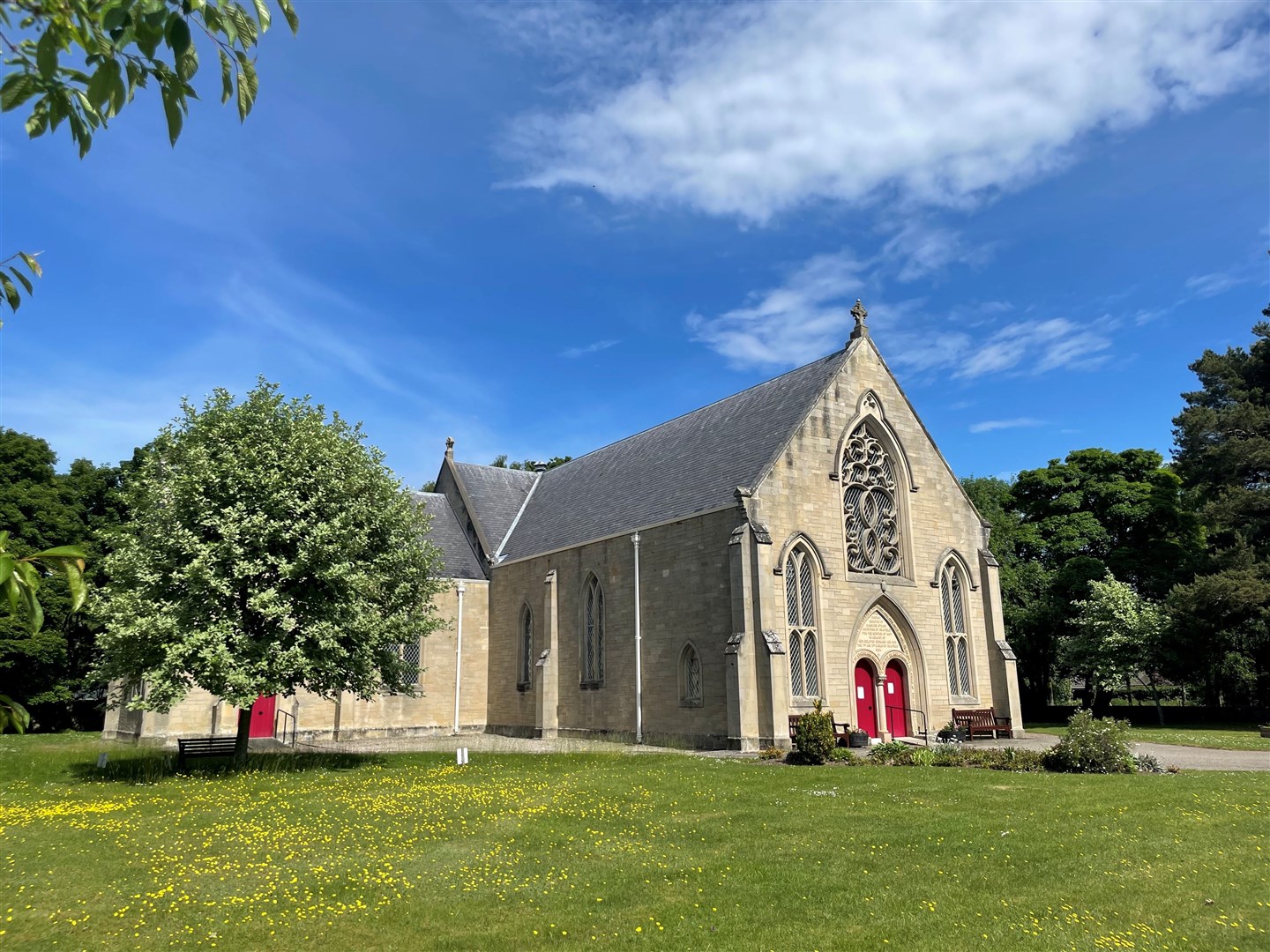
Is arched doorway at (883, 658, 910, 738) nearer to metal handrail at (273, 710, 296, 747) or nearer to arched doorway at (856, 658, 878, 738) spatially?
arched doorway at (856, 658, 878, 738)

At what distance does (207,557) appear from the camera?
20.7 m

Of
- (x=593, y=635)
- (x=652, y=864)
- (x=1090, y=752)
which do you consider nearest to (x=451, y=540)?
(x=593, y=635)

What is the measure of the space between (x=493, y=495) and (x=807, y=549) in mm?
19623

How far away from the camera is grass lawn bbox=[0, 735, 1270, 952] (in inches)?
341

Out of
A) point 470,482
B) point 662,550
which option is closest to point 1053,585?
point 662,550

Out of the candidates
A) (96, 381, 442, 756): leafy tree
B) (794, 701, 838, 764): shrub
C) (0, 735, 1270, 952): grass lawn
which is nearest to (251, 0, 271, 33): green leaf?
(0, 735, 1270, 952): grass lawn

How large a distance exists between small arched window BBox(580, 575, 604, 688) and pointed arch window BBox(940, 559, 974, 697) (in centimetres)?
1213

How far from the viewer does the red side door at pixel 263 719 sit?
1298 inches

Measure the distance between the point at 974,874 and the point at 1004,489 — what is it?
193 ft

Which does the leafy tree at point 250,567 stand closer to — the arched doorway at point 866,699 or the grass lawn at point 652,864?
the grass lawn at point 652,864

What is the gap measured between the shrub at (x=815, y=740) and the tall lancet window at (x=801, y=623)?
430 cm

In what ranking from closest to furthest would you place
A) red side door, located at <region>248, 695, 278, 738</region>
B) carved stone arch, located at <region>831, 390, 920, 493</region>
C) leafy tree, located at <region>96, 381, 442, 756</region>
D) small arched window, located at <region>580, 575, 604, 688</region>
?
1. leafy tree, located at <region>96, 381, 442, 756</region>
2. carved stone arch, located at <region>831, 390, 920, 493</region>
3. small arched window, located at <region>580, 575, 604, 688</region>
4. red side door, located at <region>248, 695, 278, 738</region>

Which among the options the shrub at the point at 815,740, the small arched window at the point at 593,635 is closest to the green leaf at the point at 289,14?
the shrub at the point at 815,740

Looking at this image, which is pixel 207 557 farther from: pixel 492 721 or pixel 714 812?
pixel 492 721
